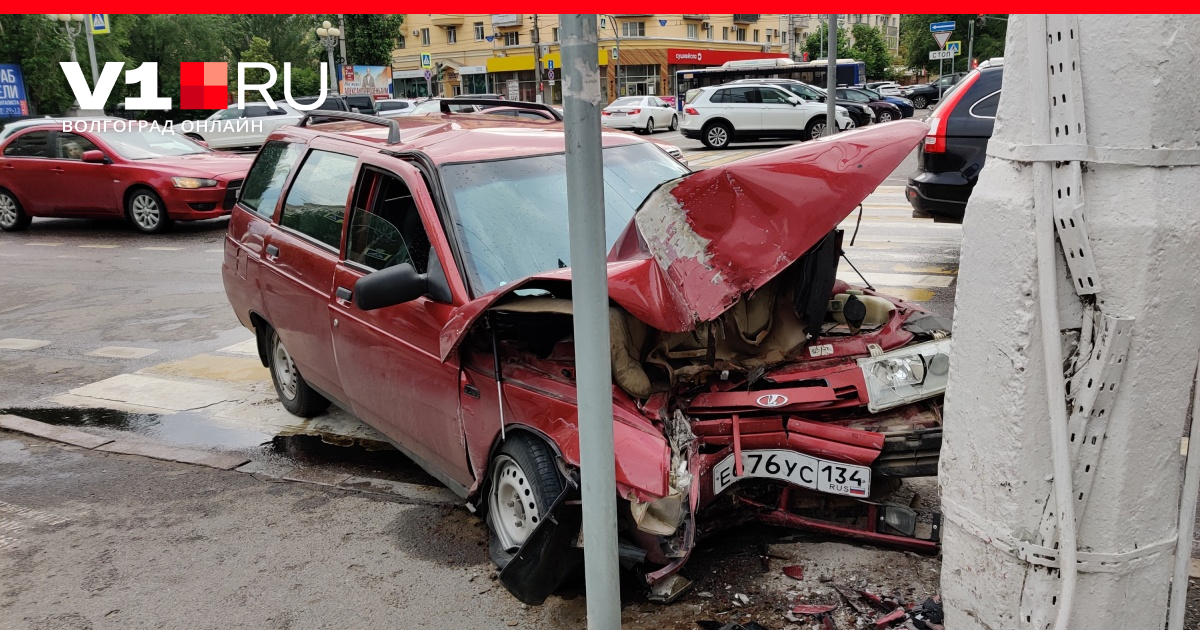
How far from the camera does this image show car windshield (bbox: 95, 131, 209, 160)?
14797mm

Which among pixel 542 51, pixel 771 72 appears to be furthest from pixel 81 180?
pixel 542 51

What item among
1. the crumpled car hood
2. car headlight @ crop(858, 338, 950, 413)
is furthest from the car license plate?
the crumpled car hood

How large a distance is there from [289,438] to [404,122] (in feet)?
6.73

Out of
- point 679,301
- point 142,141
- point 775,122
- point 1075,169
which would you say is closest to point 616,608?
point 679,301

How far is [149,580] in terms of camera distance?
163 inches

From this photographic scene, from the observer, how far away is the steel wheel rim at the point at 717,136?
2634cm

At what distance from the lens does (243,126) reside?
30.6 metres

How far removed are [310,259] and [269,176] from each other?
1186 mm

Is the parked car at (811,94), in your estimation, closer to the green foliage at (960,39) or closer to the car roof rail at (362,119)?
the car roof rail at (362,119)

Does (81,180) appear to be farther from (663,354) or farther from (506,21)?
(506,21)

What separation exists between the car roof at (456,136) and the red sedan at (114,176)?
8957 mm

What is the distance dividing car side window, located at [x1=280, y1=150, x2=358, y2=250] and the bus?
33922 mm

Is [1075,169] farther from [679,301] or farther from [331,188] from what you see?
[331,188]

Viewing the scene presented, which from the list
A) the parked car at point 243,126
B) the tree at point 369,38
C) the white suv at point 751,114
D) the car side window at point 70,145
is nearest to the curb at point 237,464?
the car side window at point 70,145
